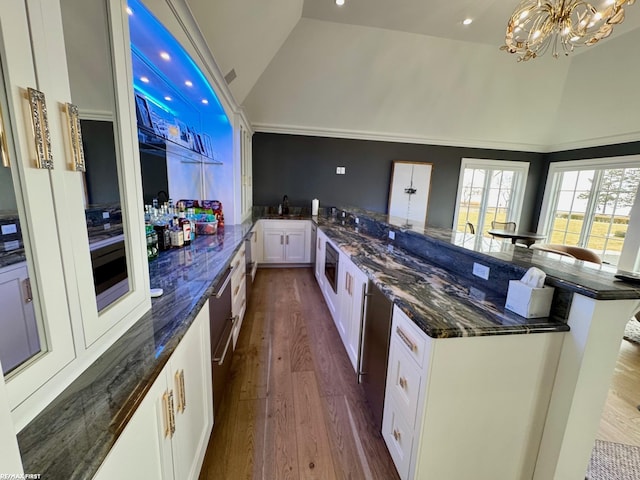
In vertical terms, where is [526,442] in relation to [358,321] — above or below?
below

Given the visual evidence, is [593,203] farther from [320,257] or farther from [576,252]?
[320,257]

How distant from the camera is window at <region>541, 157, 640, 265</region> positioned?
14.0 ft

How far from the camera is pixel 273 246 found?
4445 millimetres

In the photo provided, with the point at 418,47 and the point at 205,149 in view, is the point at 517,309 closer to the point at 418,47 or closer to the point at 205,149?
the point at 205,149

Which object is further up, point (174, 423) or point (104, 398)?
point (104, 398)

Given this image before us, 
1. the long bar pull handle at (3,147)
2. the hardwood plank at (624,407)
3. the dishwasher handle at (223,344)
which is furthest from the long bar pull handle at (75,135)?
the hardwood plank at (624,407)

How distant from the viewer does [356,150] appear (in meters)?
5.20

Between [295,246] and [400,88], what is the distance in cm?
307

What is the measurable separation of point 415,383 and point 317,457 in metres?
0.75

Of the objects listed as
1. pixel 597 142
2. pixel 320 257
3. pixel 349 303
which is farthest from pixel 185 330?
pixel 597 142

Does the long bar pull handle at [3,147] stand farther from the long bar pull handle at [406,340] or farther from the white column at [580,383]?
the white column at [580,383]

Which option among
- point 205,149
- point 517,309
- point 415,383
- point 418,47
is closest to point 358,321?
point 415,383

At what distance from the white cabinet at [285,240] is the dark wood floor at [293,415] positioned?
1.82 m

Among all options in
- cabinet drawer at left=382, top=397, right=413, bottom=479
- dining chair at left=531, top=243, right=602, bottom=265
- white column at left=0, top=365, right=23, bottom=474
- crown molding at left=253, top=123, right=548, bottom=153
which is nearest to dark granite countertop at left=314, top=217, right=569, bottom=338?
cabinet drawer at left=382, top=397, right=413, bottom=479
